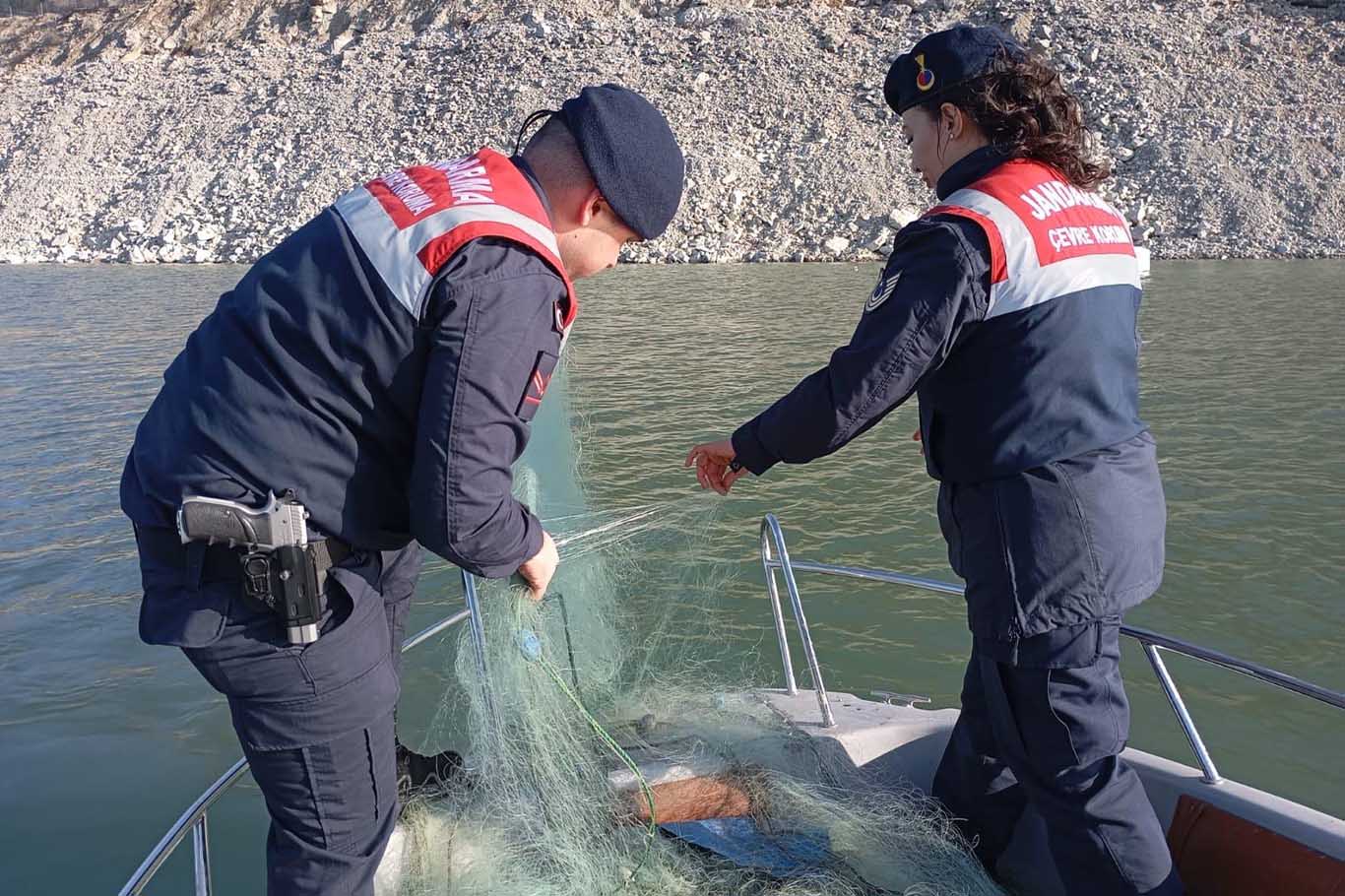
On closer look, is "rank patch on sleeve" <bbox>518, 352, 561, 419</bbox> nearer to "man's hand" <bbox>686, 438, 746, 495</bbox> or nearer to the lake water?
"man's hand" <bbox>686, 438, 746, 495</bbox>

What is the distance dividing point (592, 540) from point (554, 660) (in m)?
0.54

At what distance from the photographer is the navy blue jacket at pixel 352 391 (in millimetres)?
1613

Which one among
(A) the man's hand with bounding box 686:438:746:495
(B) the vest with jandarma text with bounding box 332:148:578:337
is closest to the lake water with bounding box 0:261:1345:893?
(A) the man's hand with bounding box 686:438:746:495

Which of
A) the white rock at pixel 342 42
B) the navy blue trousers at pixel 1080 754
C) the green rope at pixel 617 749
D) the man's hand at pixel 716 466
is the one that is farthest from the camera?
the white rock at pixel 342 42

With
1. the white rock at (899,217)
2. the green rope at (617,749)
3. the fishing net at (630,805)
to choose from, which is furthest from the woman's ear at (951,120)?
the white rock at (899,217)

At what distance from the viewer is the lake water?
520 centimetres

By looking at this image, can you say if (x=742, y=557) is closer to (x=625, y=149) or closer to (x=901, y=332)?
(x=901, y=332)

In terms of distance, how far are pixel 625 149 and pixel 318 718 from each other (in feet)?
3.86

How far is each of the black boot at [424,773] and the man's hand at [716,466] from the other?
116 cm

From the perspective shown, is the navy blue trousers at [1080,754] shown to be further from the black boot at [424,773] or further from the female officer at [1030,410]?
the black boot at [424,773]

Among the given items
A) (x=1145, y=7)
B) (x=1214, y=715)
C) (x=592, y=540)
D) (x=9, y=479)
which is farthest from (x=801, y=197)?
(x=592, y=540)

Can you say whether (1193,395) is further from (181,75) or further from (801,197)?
(181,75)

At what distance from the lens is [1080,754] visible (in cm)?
208

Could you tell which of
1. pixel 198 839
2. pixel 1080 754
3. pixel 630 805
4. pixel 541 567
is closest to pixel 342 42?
pixel 198 839
